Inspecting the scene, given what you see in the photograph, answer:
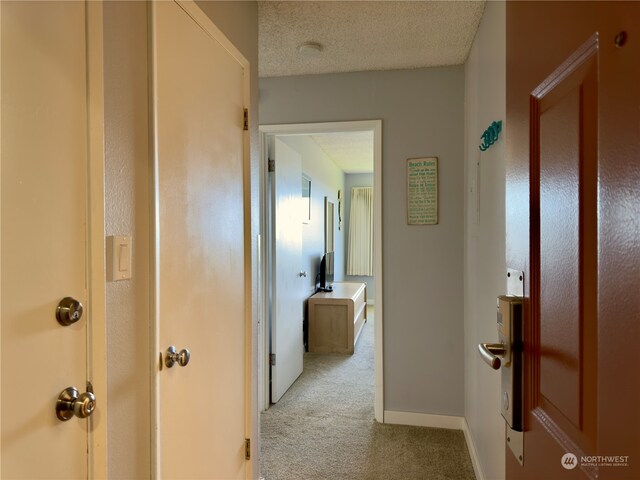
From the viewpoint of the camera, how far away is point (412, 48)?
2.42 m

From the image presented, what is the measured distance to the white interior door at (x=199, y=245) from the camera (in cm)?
122

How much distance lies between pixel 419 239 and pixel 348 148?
8.71 feet

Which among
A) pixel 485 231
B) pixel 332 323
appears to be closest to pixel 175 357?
pixel 485 231

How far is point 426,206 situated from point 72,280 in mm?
2252

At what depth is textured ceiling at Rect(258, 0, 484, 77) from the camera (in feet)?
6.55

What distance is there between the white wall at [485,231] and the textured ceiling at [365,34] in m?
0.15

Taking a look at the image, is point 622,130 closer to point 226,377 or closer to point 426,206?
point 226,377

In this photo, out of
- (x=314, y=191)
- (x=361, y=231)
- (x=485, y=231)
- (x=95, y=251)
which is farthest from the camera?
(x=361, y=231)

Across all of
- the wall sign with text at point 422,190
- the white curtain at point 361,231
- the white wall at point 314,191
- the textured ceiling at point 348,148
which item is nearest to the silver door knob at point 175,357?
the wall sign with text at point 422,190

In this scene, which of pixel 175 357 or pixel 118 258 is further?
pixel 175 357

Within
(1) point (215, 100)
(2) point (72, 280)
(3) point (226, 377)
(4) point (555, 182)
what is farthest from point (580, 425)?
(1) point (215, 100)

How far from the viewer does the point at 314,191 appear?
4832mm

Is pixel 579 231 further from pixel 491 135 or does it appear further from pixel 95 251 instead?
pixel 491 135

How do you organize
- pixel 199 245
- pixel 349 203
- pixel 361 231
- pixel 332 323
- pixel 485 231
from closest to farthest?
pixel 199 245
pixel 485 231
pixel 332 323
pixel 361 231
pixel 349 203
